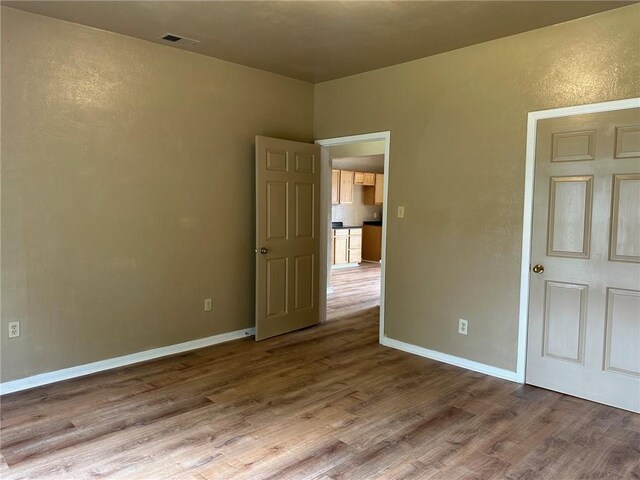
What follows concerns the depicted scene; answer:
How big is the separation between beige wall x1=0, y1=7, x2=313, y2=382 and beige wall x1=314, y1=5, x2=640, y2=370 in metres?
1.45

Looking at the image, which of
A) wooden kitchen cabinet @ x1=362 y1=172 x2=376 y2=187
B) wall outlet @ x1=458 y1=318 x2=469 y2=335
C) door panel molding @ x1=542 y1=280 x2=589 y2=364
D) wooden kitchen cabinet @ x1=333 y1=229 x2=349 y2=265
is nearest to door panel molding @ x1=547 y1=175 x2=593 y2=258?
door panel molding @ x1=542 y1=280 x2=589 y2=364

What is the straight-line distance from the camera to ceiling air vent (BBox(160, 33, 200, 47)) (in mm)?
3535

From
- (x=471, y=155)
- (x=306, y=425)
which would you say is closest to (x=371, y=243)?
(x=471, y=155)

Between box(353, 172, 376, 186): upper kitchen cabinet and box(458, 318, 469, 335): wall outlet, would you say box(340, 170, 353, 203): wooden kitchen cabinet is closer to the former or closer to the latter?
box(353, 172, 376, 186): upper kitchen cabinet

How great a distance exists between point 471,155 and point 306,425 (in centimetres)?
246

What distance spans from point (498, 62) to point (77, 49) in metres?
3.19

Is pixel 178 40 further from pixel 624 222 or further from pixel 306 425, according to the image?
pixel 624 222

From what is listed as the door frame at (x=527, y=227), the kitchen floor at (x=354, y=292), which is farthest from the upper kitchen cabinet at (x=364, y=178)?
the door frame at (x=527, y=227)

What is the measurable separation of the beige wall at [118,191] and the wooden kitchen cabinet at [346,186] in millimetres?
4997

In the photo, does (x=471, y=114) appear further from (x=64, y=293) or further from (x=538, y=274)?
(x=64, y=293)

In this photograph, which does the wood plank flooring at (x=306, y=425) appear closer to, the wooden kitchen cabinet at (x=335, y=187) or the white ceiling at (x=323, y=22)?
the white ceiling at (x=323, y=22)

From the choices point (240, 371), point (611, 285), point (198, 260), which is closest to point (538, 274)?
point (611, 285)

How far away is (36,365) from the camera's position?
330cm

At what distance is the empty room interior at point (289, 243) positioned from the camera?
2705 mm
